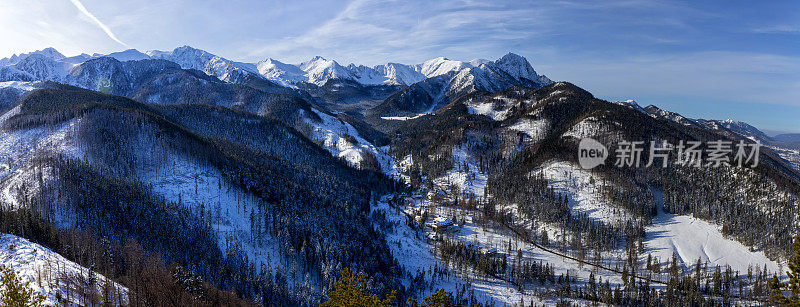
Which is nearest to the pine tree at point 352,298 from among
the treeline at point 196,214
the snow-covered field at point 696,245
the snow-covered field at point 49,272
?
the snow-covered field at point 49,272

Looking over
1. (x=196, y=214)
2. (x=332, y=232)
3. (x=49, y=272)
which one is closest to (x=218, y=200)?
(x=196, y=214)

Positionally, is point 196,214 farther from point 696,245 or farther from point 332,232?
point 696,245

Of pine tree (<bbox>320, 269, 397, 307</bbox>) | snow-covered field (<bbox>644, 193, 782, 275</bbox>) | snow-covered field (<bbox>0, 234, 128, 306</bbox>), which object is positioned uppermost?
pine tree (<bbox>320, 269, 397, 307</bbox>)

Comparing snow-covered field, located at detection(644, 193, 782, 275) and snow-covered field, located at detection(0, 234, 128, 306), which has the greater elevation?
snow-covered field, located at detection(0, 234, 128, 306)

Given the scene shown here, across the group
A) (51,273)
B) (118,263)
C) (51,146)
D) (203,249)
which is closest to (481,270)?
(203,249)

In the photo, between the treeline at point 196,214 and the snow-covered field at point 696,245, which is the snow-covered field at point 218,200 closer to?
the treeline at point 196,214

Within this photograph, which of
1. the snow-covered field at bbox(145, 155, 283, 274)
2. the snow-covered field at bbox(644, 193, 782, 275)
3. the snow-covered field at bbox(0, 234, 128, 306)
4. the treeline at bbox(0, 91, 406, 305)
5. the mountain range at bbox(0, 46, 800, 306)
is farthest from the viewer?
the snow-covered field at bbox(145, 155, 283, 274)

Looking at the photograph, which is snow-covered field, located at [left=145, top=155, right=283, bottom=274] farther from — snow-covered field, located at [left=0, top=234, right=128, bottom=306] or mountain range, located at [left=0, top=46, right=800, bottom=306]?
snow-covered field, located at [left=0, top=234, right=128, bottom=306]

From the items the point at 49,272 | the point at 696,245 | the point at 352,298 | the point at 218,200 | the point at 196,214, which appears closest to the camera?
the point at 352,298

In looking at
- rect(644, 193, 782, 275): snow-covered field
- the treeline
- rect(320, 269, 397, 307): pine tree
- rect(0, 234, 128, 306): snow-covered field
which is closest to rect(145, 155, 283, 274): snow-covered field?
the treeline
